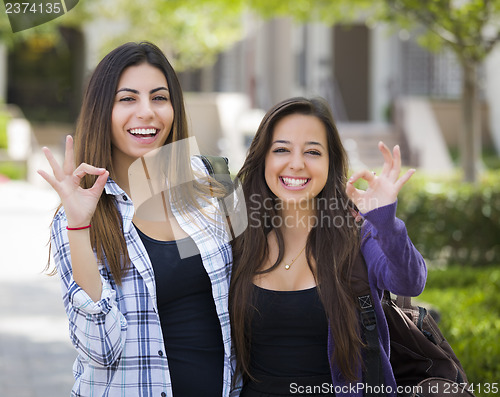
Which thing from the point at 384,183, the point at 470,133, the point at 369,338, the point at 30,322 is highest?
the point at 470,133

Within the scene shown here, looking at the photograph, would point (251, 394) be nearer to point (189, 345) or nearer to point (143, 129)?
point (189, 345)

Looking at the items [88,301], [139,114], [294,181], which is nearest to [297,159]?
[294,181]

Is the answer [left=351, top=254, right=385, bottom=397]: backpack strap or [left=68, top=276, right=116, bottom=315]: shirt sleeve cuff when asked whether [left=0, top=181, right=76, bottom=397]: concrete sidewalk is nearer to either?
[left=68, top=276, right=116, bottom=315]: shirt sleeve cuff

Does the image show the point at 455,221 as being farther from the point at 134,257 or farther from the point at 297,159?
the point at 134,257

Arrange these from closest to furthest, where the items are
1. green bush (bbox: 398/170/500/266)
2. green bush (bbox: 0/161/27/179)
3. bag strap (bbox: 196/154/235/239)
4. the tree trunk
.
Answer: bag strap (bbox: 196/154/235/239)
green bush (bbox: 398/170/500/266)
the tree trunk
green bush (bbox: 0/161/27/179)

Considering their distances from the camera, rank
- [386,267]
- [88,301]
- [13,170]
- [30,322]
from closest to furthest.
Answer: [88,301] → [386,267] → [30,322] → [13,170]

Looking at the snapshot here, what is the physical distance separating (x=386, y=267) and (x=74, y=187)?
1.14 meters

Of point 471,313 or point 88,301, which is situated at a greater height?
point 88,301

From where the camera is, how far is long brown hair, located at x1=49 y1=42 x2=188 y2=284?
2721 mm

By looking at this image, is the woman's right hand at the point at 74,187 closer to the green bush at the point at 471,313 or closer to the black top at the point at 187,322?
the black top at the point at 187,322

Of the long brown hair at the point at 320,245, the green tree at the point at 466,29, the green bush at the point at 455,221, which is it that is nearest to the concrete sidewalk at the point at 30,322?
the long brown hair at the point at 320,245

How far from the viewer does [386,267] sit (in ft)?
8.56

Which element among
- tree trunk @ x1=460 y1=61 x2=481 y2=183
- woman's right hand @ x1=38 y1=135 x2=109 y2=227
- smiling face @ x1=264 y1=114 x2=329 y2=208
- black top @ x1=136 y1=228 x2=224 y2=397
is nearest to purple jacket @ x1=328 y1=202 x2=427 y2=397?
smiling face @ x1=264 y1=114 x2=329 y2=208

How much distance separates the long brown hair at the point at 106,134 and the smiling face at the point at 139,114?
27 millimetres
